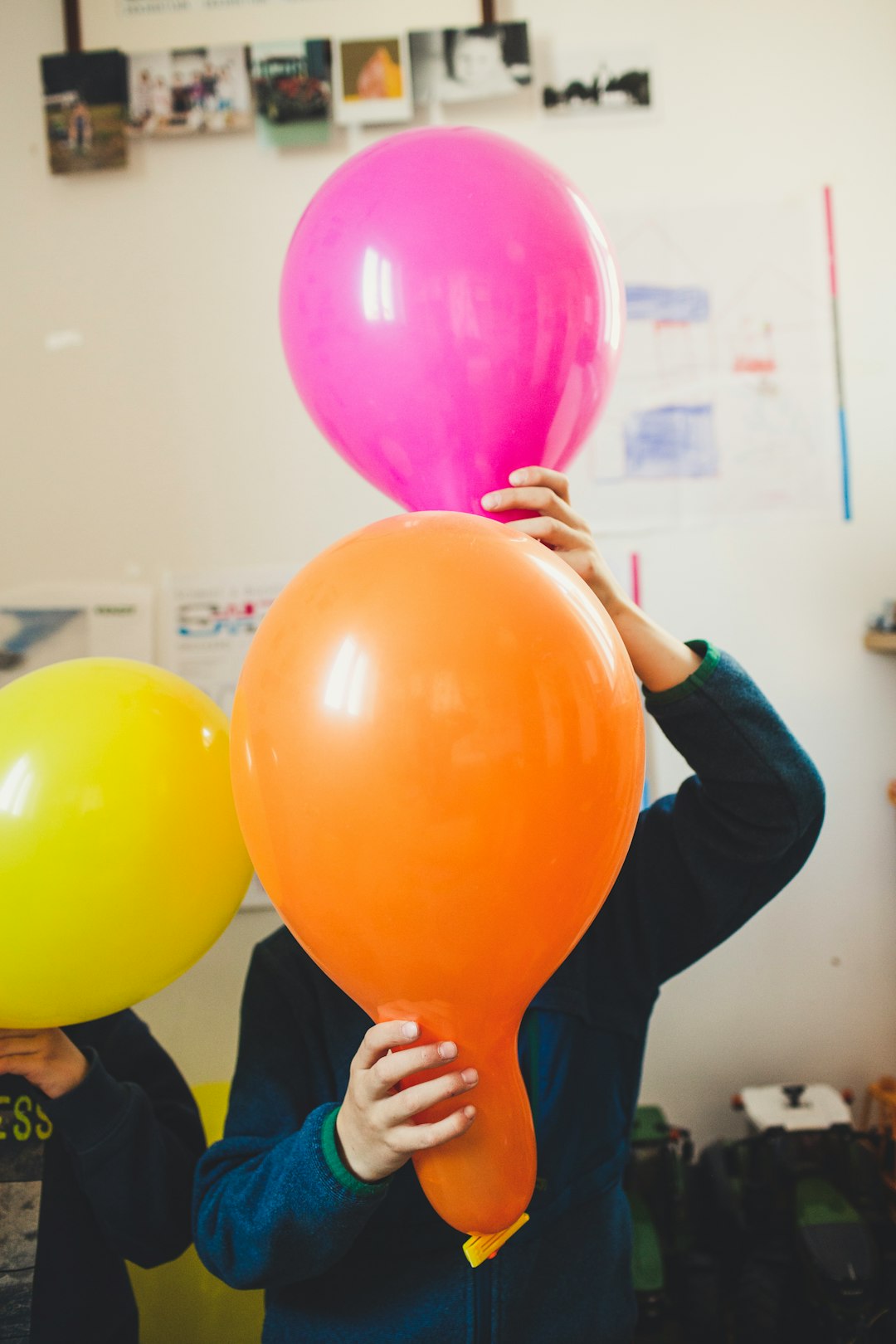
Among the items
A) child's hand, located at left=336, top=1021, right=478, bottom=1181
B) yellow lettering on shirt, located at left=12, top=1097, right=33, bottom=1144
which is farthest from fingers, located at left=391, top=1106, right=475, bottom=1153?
yellow lettering on shirt, located at left=12, top=1097, right=33, bottom=1144

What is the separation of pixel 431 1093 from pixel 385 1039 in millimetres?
39

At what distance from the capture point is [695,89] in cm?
150

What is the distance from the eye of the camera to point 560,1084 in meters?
0.81

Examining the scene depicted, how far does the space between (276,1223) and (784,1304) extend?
103 centimetres

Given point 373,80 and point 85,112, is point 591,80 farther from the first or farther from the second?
point 85,112

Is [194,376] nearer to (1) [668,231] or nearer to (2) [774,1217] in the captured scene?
(1) [668,231]

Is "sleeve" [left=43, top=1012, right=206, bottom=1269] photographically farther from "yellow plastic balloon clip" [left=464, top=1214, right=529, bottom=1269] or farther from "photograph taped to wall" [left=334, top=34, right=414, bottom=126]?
"photograph taped to wall" [left=334, top=34, right=414, bottom=126]

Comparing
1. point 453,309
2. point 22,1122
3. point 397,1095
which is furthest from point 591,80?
point 22,1122

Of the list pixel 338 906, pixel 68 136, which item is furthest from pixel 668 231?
pixel 338 906

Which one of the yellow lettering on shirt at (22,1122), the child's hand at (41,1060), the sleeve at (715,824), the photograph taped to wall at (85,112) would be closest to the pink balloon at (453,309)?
the sleeve at (715,824)

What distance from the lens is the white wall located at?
1.50 metres

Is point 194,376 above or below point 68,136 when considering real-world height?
below

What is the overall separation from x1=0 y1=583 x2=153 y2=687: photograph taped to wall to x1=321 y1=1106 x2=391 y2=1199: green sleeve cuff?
105cm

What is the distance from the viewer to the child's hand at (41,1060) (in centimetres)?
75
